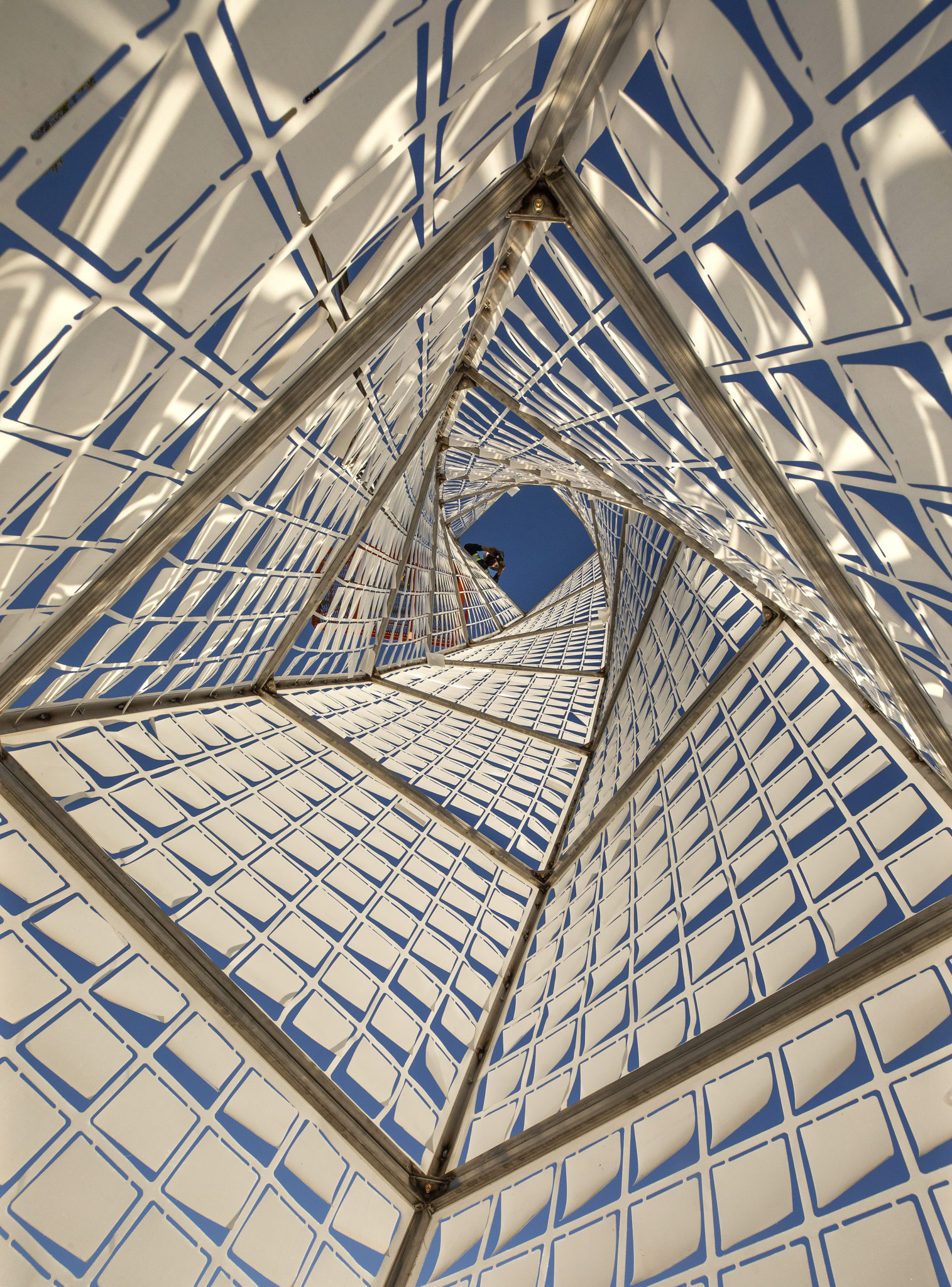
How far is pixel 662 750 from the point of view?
32.4 feet

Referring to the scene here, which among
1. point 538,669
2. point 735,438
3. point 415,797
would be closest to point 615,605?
point 538,669

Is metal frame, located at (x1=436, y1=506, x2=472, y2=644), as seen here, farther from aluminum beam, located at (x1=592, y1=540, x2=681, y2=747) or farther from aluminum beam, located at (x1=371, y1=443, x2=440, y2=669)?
aluminum beam, located at (x1=592, y1=540, x2=681, y2=747)

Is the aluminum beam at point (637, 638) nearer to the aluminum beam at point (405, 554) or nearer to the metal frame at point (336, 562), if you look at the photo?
the aluminum beam at point (405, 554)

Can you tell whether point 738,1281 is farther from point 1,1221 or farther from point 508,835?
point 508,835

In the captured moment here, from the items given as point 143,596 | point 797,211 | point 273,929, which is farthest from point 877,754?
point 143,596

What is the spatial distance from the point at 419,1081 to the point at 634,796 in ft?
17.0

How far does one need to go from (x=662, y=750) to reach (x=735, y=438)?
5.88 metres

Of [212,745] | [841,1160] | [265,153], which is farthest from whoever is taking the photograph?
[212,745]

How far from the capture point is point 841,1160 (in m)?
4.03

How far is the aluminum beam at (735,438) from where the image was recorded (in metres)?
5.07

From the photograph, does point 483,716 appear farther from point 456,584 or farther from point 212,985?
point 456,584

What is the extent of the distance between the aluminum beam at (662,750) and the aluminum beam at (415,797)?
0.61 meters

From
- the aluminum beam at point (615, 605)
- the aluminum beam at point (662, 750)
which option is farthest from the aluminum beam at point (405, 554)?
the aluminum beam at point (662, 750)

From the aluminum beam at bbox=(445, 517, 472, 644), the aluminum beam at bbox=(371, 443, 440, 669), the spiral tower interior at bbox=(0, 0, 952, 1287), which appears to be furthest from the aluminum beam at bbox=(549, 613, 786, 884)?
the aluminum beam at bbox=(445, 517, 472, 644)
